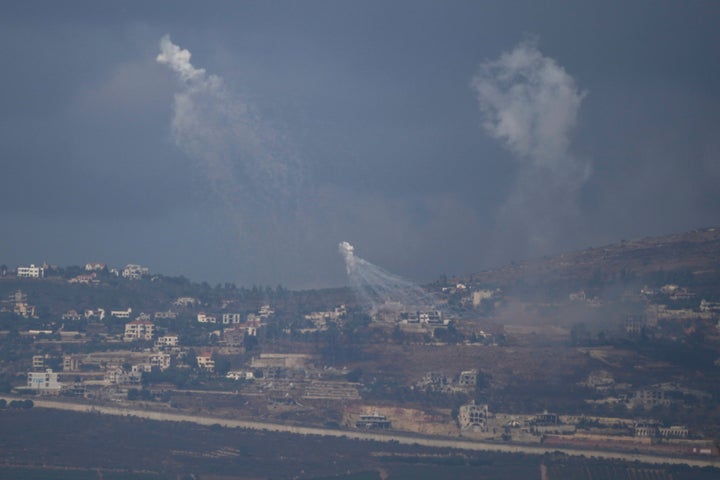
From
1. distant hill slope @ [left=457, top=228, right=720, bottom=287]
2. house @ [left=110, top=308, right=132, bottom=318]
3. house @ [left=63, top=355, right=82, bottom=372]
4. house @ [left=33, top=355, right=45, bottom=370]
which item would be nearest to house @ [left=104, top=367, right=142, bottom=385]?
house @ [left=63, top=355, right=82, bottom=372]

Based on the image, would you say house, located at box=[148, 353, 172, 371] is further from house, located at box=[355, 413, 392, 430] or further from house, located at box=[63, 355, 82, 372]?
house, located at box=[355, 413, 392, 430]

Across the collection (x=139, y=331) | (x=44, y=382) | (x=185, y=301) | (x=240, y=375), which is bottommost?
(x=44, y=382)

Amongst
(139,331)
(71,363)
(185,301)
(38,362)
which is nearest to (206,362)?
(71,363)

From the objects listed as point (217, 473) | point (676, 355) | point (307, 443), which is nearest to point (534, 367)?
point (676, 355)

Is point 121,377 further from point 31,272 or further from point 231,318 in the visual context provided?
point 31,272

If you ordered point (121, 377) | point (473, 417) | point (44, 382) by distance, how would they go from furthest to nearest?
point (121, 377) → point (44, 382) → point (473, 417)
